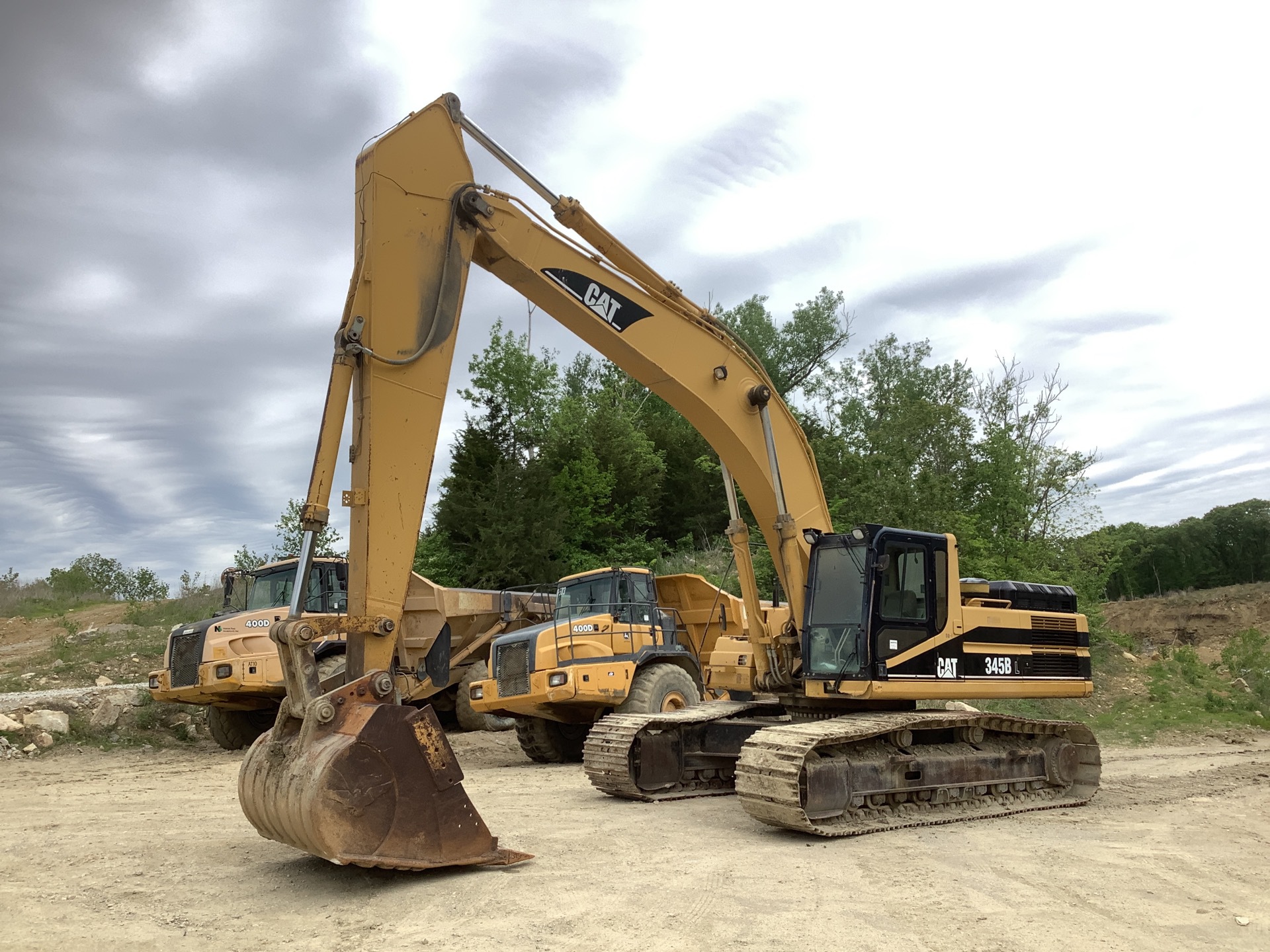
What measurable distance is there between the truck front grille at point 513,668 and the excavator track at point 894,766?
4.75 metres

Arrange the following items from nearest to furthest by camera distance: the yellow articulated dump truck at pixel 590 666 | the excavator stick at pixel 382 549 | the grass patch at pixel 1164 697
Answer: the excavator stick at pixel 382 549 < the yellow articulated dump truck at pixel 590 666 < the grass patch at pixel 1164 697

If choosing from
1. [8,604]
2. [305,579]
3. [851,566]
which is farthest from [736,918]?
[8,604]

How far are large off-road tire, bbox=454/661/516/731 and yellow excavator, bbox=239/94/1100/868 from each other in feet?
20.9

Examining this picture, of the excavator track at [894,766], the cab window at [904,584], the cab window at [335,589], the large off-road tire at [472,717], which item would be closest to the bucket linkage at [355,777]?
the excavator track at [894,766]

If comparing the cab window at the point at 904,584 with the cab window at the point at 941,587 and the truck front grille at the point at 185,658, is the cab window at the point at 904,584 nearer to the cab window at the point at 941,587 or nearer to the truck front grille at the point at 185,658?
the cab window at the point at 941,587

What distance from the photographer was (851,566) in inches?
352

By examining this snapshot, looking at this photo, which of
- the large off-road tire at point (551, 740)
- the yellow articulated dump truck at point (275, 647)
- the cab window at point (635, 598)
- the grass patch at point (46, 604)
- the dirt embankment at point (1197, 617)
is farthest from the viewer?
the dirt embankment at point (1197, 617)

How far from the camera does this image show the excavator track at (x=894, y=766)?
7859 millimetres

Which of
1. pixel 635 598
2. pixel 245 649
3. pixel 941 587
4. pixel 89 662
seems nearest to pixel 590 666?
pixel 635 598

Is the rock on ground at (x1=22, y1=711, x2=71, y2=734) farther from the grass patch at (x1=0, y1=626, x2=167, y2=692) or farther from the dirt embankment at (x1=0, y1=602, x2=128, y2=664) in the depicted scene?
the dirt embankment at (x1=0, y1=602, x2=128, y2=664)

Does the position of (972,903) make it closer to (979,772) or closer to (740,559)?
(979,772)

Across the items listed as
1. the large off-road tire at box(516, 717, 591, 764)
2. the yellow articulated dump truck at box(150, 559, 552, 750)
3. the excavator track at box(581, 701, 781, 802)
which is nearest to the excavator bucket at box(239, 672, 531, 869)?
the excavator track at box(581, 701, 781, 802)

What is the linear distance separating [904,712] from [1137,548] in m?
55.4

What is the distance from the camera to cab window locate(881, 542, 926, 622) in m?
8.88
